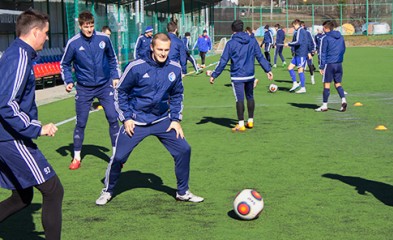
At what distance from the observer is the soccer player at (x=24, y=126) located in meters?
4.86

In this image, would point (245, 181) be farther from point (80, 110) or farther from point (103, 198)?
point (80, 110)

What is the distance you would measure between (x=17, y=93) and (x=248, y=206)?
9.28 feet

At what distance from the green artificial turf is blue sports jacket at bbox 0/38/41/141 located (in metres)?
1.72

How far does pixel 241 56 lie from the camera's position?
41.4 ft

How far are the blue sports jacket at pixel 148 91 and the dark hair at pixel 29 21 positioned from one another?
2.00 m

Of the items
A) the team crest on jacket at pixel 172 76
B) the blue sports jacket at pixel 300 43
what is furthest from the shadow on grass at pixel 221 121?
the team crest on jacket at pixel 172 76

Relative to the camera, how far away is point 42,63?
78.6 ft

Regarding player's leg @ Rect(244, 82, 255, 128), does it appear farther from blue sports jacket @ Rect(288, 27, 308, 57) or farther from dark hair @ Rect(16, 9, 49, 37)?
dark hair @ Rect(16, 9, 49, 37)

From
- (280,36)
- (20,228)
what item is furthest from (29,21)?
(280,36)

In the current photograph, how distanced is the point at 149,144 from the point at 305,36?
10.1 metres

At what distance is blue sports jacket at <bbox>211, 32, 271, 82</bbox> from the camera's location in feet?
41.2

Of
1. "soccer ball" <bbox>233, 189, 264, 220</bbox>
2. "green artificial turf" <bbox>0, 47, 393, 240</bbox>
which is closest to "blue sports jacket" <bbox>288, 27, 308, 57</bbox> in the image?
"green artificial turf" <bbox>0, 47, 393, 240</bbox>

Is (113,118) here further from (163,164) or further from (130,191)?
(130,191)

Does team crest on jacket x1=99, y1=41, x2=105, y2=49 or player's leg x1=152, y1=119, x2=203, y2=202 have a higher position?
team crest on jacket x1=99, y1=41, x2=105, y2=49
